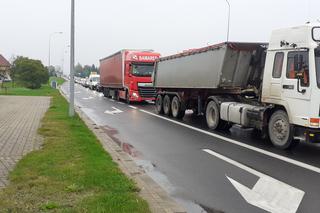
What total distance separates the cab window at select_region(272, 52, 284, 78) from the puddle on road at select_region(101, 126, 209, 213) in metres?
4.03

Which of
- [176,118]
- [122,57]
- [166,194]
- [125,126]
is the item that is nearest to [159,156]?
[166,194]

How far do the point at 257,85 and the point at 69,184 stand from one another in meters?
9.02

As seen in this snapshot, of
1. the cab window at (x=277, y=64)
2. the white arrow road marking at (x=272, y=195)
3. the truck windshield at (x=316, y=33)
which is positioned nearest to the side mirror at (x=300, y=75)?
the truck windshield at (x=316, y=33)

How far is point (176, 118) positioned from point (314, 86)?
9.84m

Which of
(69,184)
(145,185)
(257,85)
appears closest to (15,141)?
(69,184)

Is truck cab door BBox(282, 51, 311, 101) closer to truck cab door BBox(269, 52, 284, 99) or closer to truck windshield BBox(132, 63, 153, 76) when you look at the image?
truck cab door BBox(269, 52, 284, 99)

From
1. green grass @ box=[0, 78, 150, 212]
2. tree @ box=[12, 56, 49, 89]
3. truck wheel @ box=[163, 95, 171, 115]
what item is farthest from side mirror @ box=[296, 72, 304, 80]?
tree @ box=[12, 56, 49, 89]

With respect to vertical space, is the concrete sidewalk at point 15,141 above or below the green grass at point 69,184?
below

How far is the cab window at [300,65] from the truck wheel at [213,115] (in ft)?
14.8

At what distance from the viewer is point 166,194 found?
693cm

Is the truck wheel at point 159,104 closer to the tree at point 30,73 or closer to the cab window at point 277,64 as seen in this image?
the cab window at point 277,64

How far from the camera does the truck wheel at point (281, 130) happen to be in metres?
11.3

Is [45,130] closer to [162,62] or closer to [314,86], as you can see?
[314,86]

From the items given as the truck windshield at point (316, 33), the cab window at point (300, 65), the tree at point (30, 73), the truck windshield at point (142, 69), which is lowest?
the tree at point (30, 73)
